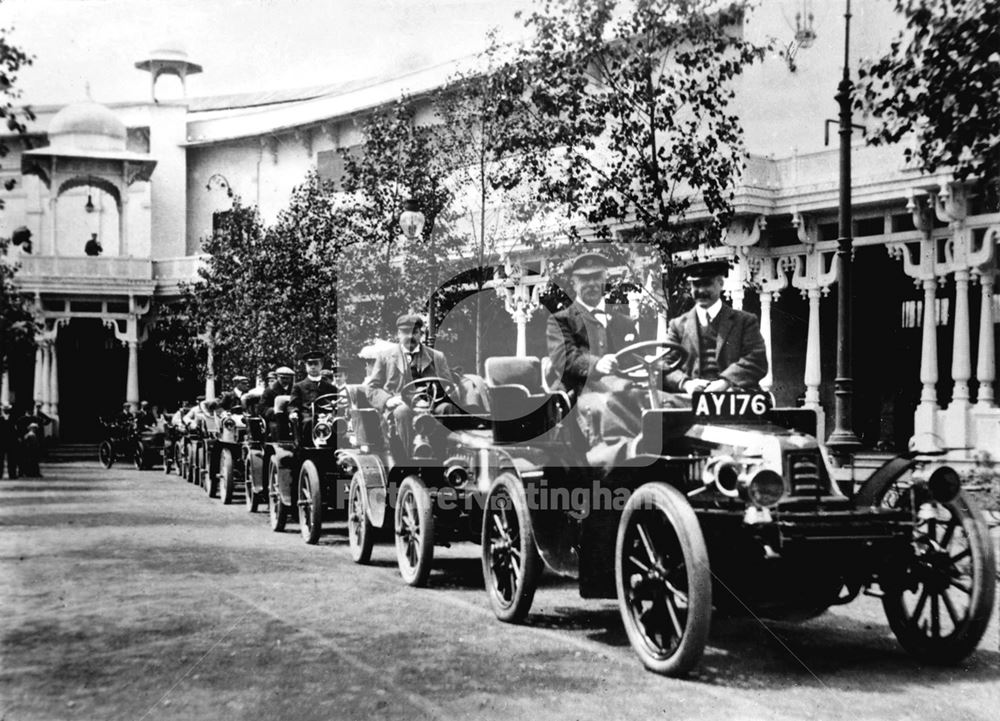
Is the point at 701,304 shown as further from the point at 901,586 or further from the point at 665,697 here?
the point at 665,697

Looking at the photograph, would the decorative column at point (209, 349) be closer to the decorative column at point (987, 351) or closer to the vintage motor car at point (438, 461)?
the decorative column at point (987, 351)

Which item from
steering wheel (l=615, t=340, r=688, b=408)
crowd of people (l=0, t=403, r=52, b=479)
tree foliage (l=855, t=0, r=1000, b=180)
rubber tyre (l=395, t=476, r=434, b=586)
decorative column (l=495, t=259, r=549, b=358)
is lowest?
crowd of people (l=0, t=403, r=52, b=479)

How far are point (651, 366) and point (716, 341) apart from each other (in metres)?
0.42


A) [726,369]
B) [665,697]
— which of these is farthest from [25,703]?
[726,369]

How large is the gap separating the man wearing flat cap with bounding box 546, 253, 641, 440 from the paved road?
1436 millimetres

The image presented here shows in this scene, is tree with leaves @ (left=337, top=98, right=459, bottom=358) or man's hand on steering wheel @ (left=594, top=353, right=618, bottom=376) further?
tree with leaves @ (left=337, top=98, right=459, bottom=358)

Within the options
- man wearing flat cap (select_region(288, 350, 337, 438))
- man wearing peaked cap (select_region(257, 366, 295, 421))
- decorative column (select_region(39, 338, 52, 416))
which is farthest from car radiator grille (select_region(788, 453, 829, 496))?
decorative column (select_region(39, 338, 52, 416))

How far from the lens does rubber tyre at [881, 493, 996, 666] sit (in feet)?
17.7

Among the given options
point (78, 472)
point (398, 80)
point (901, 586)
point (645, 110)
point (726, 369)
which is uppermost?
point (398, 80)

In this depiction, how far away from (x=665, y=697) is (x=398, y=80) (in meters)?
28.2

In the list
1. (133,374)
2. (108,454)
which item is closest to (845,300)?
(108,454)

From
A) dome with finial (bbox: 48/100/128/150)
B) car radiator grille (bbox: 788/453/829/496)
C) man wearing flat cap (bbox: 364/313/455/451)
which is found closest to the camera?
car radiator grille (bbox: 788/453/829/496)

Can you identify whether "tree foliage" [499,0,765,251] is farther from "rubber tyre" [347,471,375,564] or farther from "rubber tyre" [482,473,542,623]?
"rubber tyre" [482,473,542,623]

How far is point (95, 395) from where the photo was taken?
41.5 meters
